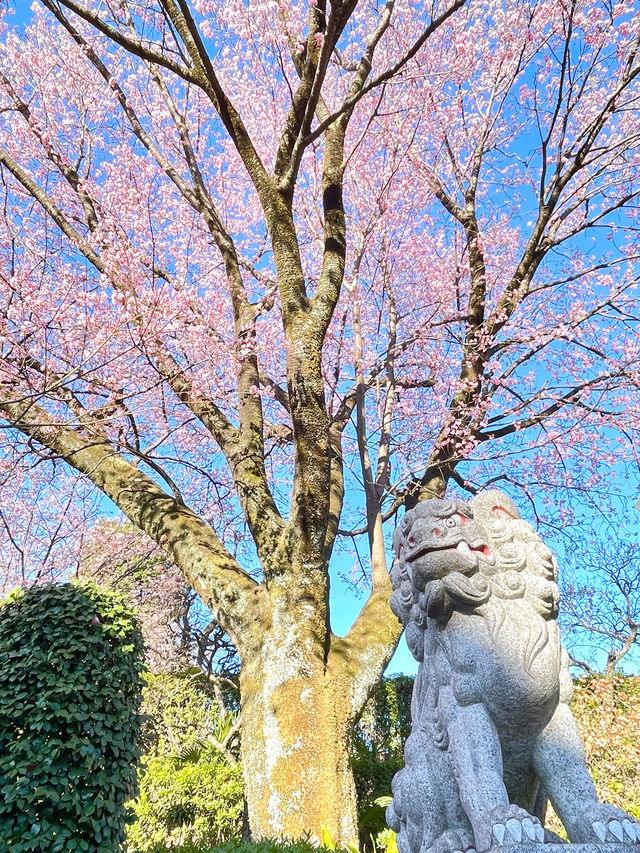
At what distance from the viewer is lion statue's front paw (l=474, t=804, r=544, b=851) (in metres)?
2.02

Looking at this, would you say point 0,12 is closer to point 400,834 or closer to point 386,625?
point 386,625

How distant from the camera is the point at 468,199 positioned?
25.1 ft

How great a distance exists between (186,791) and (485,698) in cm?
653

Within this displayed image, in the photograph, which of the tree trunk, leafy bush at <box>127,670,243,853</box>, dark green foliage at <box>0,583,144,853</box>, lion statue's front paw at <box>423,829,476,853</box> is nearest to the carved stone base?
lion statue's front paw at <box>423,829,476,853</box>

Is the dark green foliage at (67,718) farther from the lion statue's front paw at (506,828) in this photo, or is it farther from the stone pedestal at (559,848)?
the stone pedestal at (559,848)

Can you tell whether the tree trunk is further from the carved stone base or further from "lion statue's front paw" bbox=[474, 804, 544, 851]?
the carved stone base

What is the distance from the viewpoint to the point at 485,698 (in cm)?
239

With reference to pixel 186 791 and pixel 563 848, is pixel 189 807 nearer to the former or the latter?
pixel 186 791

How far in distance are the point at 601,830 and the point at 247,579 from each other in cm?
382

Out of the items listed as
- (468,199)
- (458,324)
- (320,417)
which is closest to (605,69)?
(468,199)

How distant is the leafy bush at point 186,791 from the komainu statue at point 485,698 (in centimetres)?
557

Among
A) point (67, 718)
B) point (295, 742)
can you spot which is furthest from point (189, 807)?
point (67, 718)

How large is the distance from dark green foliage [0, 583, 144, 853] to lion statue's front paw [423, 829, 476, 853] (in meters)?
2.58

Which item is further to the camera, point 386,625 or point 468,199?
point 468,199
